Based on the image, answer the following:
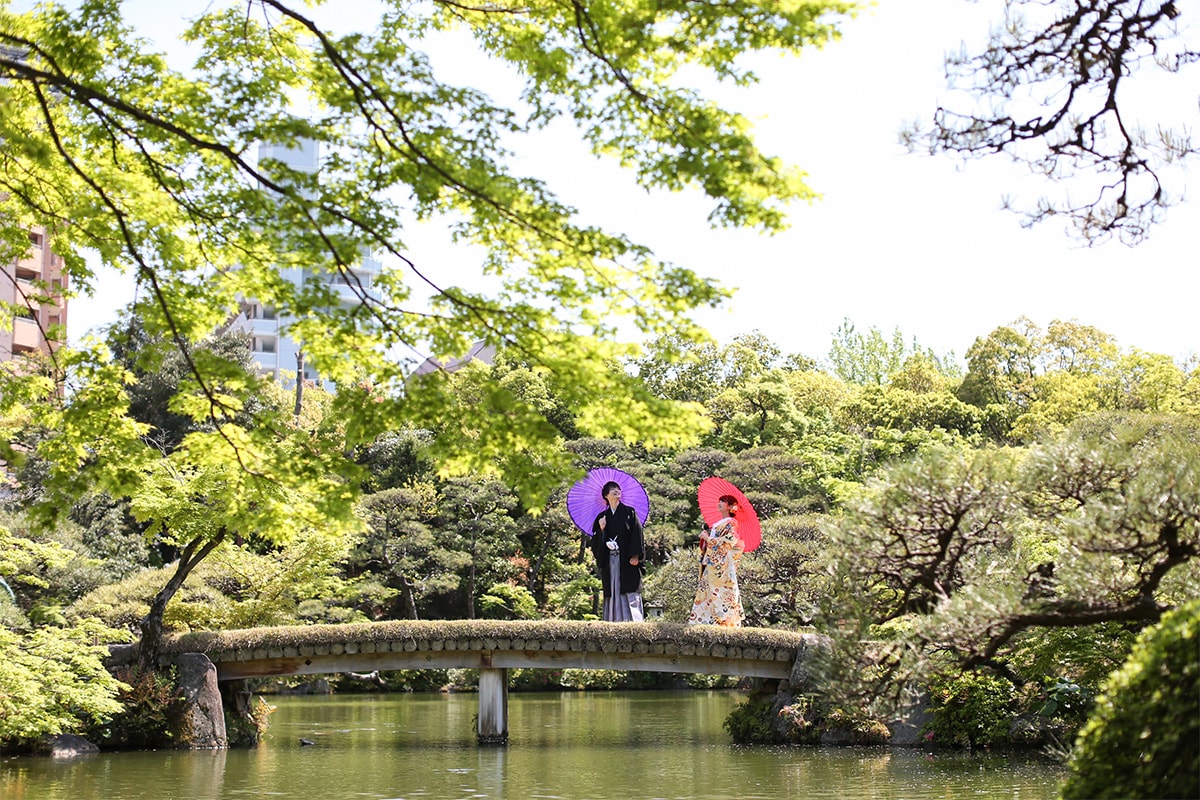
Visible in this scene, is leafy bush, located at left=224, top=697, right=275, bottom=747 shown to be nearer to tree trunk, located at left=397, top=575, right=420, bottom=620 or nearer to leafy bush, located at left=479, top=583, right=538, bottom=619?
tree trunk, located at left=397, top=575, right=420, bottom=620

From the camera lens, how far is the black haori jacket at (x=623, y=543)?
1602 cm

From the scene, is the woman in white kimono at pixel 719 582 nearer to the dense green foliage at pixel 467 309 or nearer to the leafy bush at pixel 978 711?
the leafy bush at pixel 978 711

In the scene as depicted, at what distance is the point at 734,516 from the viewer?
16141 mm

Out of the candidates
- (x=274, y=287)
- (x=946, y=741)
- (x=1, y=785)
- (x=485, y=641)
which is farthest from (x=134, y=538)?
(x=274, y=287)

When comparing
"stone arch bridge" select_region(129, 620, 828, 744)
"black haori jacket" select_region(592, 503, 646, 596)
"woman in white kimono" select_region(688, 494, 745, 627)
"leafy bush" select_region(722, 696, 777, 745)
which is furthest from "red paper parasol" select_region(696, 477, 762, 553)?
"leafy bush" select_region(722, 696, 777, 745)

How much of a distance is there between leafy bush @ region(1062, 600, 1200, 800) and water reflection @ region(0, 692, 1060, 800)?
5202 millimetres

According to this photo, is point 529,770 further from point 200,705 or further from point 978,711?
point 978,711

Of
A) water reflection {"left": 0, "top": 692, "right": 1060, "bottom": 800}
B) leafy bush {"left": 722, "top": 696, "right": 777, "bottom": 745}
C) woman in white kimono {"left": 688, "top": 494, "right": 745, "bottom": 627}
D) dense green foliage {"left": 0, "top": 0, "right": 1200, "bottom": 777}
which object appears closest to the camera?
dense green foliage {"left": 0, "top": 0, "right": 1200, "bottom": 777}

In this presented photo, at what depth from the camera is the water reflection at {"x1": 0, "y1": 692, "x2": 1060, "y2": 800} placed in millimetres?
10156

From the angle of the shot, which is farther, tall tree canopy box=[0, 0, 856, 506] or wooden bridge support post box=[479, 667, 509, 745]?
wooden bridge support post box=[479, 667, 509, 745]

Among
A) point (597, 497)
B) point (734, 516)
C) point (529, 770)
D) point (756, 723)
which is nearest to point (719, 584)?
point (734, 516)

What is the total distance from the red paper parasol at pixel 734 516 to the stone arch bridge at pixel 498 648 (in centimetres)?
171

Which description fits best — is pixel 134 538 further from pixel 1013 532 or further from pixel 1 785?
pixel 1013 532

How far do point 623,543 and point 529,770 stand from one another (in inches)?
183
